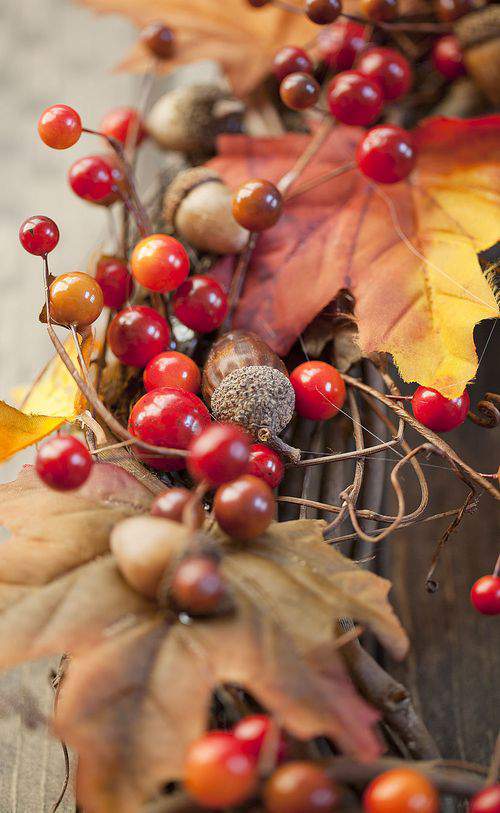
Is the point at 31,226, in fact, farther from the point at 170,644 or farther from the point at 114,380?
the point at 170,644

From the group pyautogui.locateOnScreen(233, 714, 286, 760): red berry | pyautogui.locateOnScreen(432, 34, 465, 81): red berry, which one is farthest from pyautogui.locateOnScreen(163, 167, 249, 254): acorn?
pyautogui.locateOnScreen(233, 714, 286, 760): red berry

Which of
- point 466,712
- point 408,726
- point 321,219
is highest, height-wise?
point 321,219

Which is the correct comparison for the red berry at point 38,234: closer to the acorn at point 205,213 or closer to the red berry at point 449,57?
the acorn at point 205,213

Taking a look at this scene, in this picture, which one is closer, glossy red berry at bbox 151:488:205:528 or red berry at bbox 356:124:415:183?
glossy red berry at bbox 151:488:205:528

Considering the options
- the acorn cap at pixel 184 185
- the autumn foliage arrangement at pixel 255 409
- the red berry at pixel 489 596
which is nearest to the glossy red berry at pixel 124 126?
the autumn foliage arrangement at pixel 255 409

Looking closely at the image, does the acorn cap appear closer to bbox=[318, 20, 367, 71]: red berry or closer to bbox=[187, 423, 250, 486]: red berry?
bbox=[318, 20, 367, 71]: red berry

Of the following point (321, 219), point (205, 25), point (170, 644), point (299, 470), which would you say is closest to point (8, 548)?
point (170, 644)

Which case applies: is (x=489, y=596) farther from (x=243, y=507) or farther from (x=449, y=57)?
(x=449, y=57)
